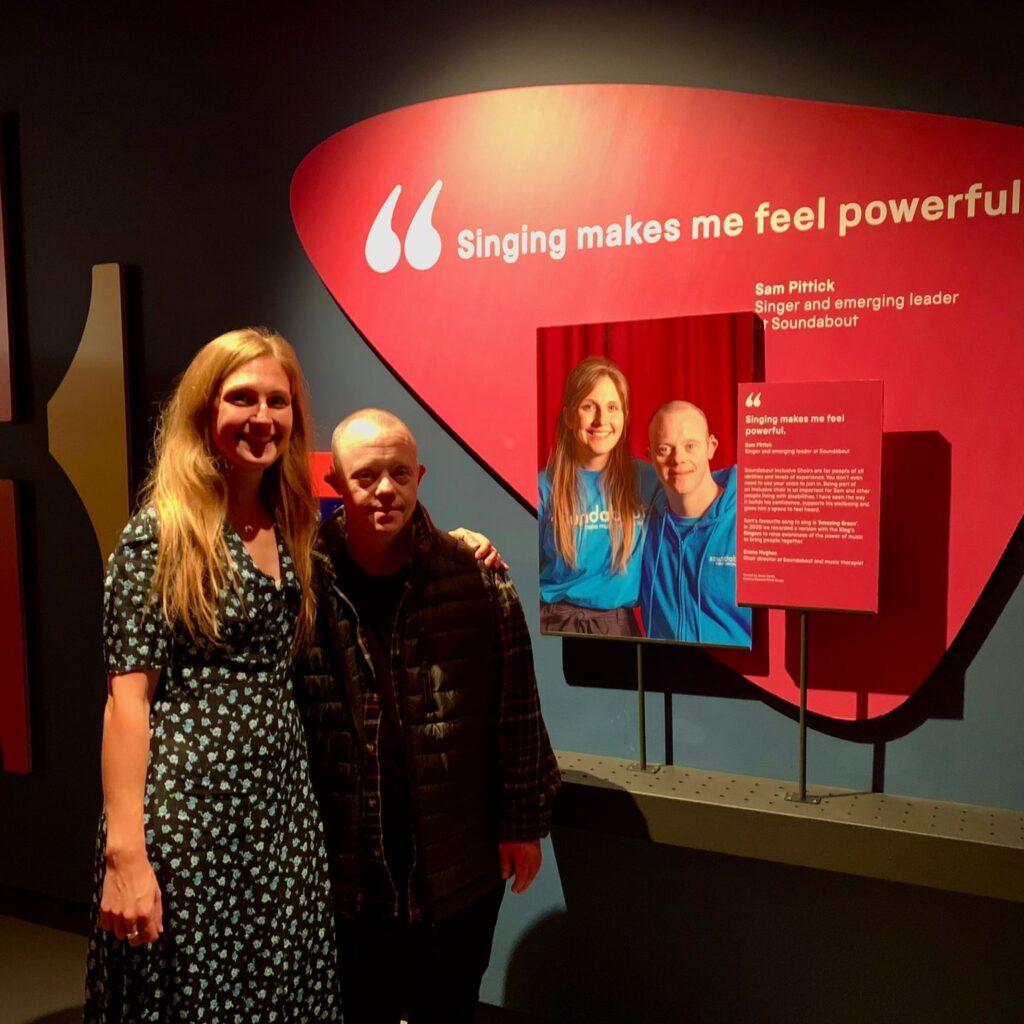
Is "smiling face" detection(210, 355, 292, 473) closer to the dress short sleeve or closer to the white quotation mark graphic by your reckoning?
the dress short sleeve

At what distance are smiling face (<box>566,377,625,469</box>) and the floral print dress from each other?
2.68 feet

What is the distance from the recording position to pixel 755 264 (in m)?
2.10

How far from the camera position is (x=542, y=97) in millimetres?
2275

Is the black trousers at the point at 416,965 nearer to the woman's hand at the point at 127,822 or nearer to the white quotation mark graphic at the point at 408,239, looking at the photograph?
the woman's hand at the point at 127,822

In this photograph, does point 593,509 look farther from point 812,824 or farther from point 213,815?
point 213,815

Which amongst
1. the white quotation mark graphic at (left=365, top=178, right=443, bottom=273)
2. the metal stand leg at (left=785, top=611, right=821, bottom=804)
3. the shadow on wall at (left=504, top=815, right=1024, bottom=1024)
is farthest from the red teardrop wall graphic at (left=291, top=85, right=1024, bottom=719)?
the shadow on wall at (left=504, top=815, right=1024, bottom=1024)

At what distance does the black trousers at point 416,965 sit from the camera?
5.81 ft

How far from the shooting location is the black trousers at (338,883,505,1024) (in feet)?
5.81

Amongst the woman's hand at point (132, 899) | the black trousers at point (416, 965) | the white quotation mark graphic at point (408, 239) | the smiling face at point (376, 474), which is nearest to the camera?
the woman's hand at point (132, 899)

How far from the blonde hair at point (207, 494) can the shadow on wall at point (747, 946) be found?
3.23 feet

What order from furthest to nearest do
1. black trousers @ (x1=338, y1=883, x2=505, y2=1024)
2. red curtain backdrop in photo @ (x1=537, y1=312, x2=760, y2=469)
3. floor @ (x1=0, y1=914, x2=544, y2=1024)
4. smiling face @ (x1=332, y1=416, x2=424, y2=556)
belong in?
floor @ (x1=0, y1=914, x2=544, y2=1024)
red curtain backdrop in photo @ (x1=537, y1=312, x2=760, y2=469)
black trousers @ (x1=338, y1=883, x2=505, y2=1024)
smiling face @ (x1=332, y1=416, x2=424, y2=556)

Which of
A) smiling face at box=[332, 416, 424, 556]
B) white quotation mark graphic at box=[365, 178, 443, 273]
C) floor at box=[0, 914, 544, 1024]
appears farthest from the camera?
floor at box=[0, 914, 544, 1024]

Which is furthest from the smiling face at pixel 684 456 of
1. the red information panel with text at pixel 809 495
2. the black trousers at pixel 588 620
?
the black trousers at pixel 588 620

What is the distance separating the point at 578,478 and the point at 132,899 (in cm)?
123
